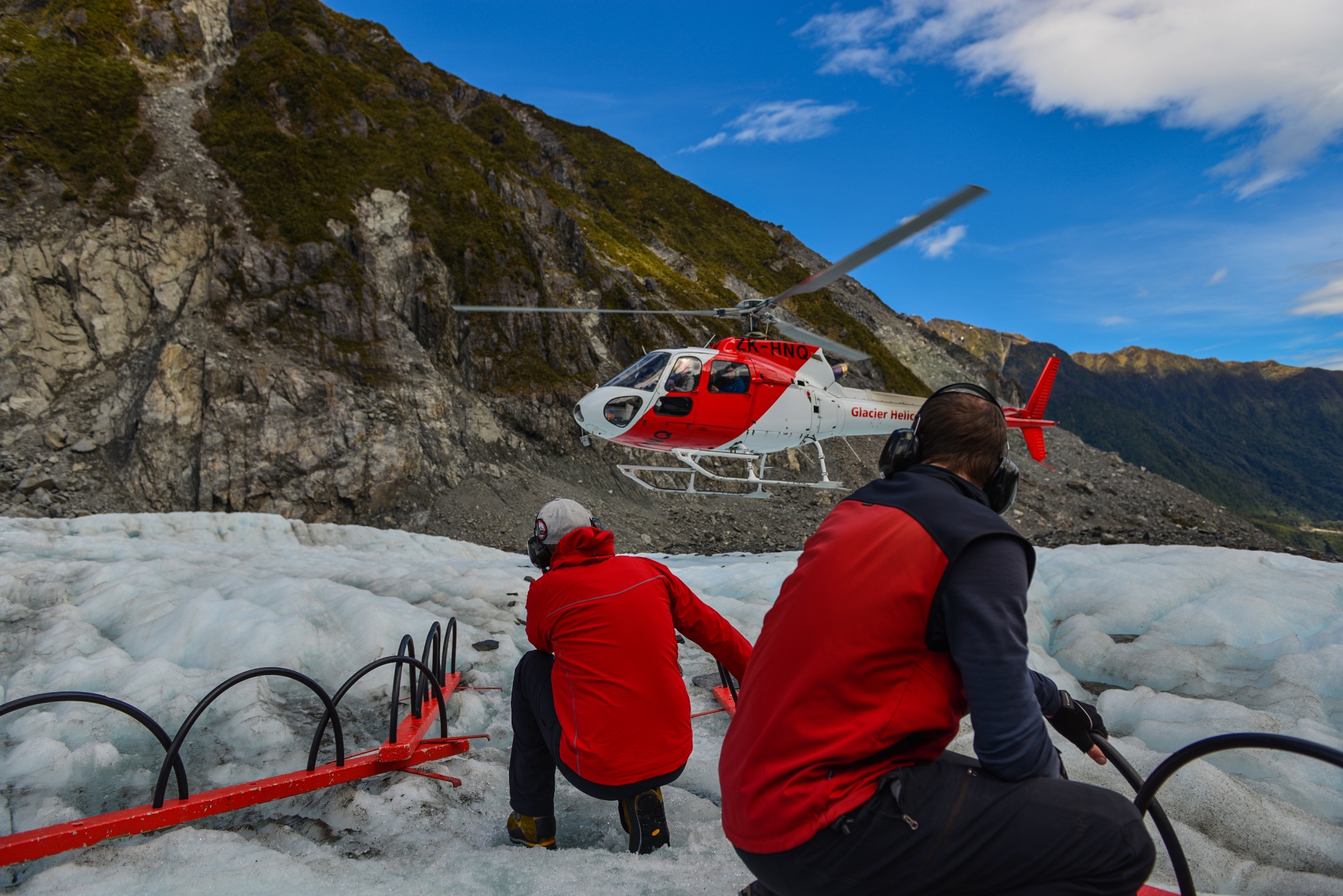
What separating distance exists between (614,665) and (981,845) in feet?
6.14

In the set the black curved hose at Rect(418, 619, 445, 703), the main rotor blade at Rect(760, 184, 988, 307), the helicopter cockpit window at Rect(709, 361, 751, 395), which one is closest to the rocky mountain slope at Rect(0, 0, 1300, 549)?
the helicopter cockpit window at Rect(709, 361, 751, 395)

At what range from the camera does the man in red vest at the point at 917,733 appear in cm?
175

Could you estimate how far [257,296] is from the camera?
72.2ft

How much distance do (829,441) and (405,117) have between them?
27115mm

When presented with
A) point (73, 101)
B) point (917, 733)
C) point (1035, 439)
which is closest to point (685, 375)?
point (1035, 439)

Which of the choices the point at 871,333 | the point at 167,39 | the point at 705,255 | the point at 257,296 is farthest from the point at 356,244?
the point at 871,333

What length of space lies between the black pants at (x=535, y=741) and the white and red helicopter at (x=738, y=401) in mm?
7752

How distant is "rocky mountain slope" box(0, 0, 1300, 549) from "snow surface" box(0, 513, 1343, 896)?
11.5m

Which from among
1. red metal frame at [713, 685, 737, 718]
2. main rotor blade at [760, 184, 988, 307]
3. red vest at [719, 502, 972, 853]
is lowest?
red metal frame at [713, 685, 737, 718]

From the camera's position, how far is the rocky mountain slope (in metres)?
19.1

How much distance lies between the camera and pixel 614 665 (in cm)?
325

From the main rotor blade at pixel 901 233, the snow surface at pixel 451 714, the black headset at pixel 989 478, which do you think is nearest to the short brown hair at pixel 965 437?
the black headset at pixel 989 478

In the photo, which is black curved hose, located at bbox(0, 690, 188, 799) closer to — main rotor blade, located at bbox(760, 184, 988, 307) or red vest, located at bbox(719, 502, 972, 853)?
red vest, located at bbox(719, 502, 972, 853)

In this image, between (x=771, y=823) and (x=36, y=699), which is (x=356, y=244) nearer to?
(x=36, y=699)
